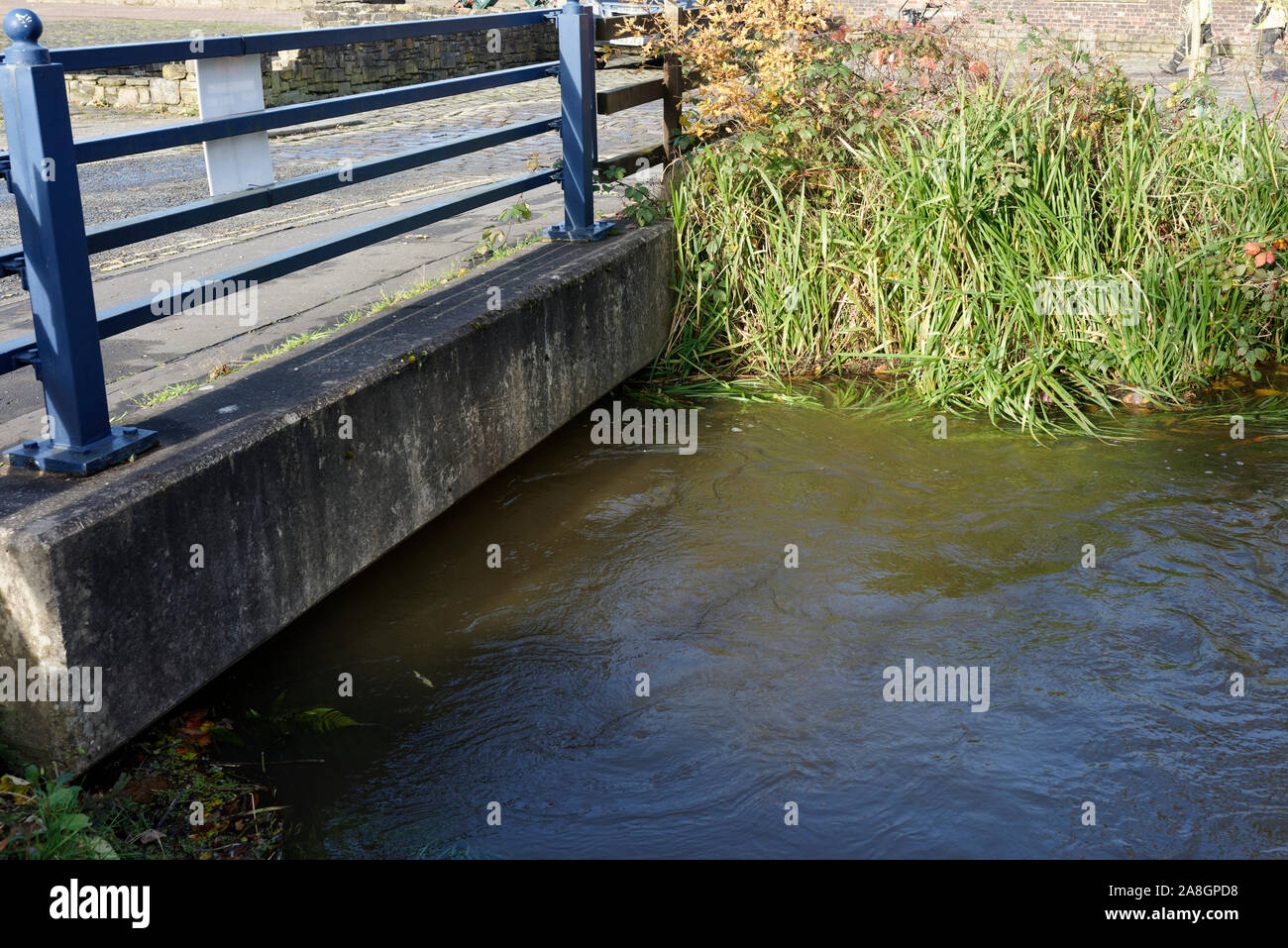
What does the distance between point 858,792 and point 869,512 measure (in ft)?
6.20

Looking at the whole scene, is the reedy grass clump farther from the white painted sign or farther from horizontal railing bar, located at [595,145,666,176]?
the white painted sign

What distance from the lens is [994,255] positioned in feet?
20.1

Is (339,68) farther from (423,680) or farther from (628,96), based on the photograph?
(423,680)

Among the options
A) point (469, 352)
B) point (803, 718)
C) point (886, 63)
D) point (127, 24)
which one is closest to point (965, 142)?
point (886, 63)

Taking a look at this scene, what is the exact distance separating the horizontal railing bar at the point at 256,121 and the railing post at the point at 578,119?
329mm

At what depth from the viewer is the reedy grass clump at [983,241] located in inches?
241

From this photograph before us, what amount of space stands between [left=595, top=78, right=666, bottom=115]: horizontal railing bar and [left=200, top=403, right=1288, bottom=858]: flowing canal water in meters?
1.85

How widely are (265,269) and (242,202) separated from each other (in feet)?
0.82

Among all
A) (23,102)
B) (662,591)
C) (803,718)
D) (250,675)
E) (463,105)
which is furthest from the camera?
(463,105)

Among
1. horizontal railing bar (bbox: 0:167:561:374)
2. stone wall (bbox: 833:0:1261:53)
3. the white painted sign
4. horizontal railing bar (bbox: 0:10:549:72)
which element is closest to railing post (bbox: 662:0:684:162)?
horizontal railing bar (bbox: 0:167:561:374)

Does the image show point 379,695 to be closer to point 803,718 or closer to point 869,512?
point 803,718

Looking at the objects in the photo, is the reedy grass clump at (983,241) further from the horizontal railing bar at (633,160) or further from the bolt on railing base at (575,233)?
the bolt on railing base at (575,233)

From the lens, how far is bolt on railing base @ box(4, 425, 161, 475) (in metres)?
3.23

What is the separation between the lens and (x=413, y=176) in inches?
356
